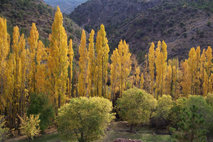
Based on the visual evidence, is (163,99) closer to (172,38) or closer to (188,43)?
(188,43)

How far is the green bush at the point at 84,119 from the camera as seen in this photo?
648 inches

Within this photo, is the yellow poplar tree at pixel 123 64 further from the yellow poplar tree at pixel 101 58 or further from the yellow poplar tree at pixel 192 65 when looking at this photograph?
the yellow poplar tree at pixel 192 65

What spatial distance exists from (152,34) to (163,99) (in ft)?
242

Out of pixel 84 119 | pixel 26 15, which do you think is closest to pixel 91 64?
pixel 84 119

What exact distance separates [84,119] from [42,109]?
26.9 ft

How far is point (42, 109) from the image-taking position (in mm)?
22609

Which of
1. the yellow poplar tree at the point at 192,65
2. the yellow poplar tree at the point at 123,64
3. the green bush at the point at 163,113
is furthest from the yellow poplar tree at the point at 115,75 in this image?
the yellow poplar tree at the point at 192,65

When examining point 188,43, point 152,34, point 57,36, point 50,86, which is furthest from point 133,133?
point 152,34

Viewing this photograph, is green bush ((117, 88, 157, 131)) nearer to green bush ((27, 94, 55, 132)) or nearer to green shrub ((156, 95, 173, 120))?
green shrub ((156, 95, 173, 120))

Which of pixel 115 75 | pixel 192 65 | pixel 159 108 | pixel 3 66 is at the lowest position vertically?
pixel 159 108

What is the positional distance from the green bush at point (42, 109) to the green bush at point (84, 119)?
20.9 ft

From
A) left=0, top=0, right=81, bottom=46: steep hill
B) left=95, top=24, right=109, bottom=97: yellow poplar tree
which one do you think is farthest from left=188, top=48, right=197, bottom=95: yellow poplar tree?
left=0, top=0, right=81, bottom=46: steep hill

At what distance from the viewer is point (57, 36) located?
23734mm

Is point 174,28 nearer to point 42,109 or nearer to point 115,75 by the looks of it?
point 115,75
